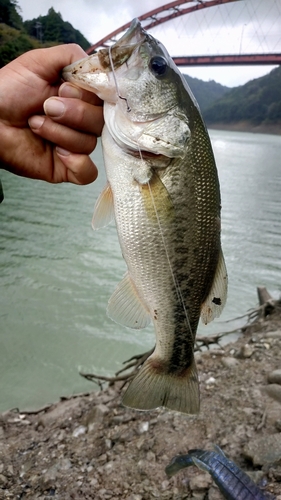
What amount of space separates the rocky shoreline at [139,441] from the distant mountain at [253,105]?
258 ft

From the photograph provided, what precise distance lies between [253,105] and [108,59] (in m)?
85.6

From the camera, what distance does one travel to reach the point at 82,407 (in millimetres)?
3727

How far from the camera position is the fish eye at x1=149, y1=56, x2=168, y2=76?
5.69 feet

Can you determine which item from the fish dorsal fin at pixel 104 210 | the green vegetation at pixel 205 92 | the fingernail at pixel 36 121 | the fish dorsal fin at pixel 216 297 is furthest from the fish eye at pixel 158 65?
the green vegetation at pixel 205 92

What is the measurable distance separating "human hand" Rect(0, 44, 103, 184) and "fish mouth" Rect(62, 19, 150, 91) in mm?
179

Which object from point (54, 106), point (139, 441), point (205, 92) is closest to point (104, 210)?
point (54, 106)

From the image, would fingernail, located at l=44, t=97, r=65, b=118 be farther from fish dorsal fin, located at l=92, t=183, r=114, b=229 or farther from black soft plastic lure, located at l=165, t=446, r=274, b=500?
black soft plastic lure, located at l=165, t=446, r=274, b=500

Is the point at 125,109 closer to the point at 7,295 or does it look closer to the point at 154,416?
the point at 154,416

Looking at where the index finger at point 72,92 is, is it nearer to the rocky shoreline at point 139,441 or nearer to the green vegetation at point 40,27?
the rocky shoreline at point 139,441

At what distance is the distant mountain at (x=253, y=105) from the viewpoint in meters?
76.9

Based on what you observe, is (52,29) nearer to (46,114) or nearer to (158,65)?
(46,114)

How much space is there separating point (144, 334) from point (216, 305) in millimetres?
3744

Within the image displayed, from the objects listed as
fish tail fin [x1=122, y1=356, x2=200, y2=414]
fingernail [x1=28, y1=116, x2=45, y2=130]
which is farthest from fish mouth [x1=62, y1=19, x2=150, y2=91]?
fish tail fin [x1=122, y1=356, x2=200, y2=414]

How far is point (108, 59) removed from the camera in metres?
1.69
